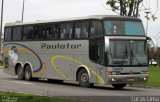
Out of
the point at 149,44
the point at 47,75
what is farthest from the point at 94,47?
the point at 47,75

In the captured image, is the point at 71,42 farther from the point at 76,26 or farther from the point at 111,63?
the point at 111,63

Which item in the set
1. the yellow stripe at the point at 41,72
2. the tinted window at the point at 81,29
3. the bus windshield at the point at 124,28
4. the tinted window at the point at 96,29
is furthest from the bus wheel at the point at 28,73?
the bus windshield at the point at 124,28

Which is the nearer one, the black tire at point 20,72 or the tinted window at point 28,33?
the tinted window at point 28,33

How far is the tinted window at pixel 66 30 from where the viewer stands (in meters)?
27.1

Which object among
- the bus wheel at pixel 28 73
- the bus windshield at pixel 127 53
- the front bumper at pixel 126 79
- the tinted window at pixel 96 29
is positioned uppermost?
the tinted window at pixel 96 29

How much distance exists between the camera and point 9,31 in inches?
1308

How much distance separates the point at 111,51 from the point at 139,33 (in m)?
1.96

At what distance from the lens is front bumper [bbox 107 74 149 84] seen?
24.3 metres

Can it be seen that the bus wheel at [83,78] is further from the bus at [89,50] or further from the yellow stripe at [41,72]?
the yellow stripe at [41,72]

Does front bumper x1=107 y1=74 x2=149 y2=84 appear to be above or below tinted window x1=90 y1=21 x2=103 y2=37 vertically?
below

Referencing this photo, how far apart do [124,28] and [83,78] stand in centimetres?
330

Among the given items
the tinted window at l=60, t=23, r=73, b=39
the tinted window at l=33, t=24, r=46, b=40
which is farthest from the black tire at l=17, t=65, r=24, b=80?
the tinted window at l=60, t=23, r=73, b=39

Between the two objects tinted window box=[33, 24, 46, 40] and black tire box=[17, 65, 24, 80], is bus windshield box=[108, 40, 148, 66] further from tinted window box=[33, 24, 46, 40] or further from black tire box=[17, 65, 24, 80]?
black tire box=[17, 65, 24, 80]

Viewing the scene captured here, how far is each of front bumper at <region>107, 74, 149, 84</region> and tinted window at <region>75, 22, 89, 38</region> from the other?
8.93 feet
